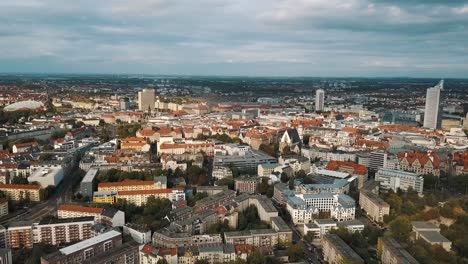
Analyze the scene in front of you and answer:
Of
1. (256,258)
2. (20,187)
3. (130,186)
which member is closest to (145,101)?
(20,187)

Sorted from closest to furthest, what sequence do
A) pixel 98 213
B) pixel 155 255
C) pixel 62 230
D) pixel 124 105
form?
pixel 155 255
pixel 62 230
pixel 98 213
pixel 124 105

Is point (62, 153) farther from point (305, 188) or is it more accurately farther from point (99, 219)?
point (305, 188)

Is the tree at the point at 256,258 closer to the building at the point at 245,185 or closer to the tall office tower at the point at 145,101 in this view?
the building at the point at 245,185

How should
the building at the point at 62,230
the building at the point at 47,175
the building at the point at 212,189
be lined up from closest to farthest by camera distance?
the building at the point at 62,230 → the building at the point at 212,189 → the building at the point at 47,175

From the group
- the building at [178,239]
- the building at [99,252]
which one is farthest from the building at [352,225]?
the building at [99,252]

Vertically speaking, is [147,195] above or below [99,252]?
above

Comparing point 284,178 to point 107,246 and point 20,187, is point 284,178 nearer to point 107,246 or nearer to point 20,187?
point 107,246
